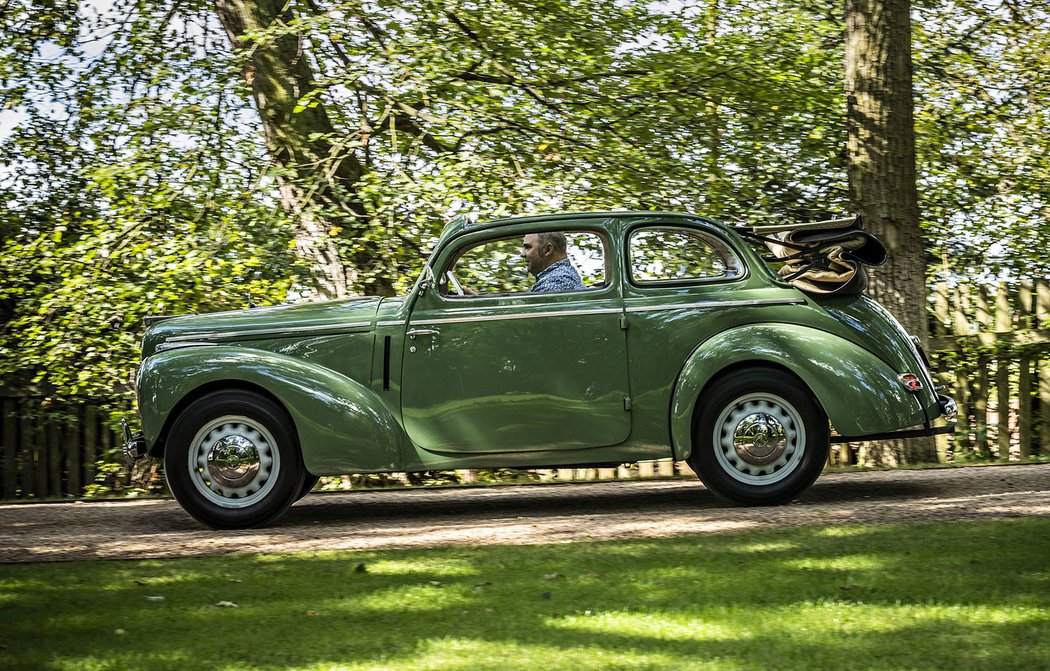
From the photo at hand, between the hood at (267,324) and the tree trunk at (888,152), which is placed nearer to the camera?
the hood at (267,324)

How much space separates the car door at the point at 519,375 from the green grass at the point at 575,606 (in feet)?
4.13

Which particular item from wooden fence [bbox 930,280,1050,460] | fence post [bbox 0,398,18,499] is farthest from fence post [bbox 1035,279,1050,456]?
fence post [bbox 0,398,18,499]

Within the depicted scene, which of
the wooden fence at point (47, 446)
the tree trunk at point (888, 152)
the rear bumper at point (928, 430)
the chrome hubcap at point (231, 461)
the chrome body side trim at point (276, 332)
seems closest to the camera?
the rear bumper at point (928, 430)

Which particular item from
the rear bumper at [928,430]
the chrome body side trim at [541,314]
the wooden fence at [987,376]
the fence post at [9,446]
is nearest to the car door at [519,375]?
the chrome body side trim at [541,314]

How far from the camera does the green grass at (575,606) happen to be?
12.3ft

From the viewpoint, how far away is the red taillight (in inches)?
269

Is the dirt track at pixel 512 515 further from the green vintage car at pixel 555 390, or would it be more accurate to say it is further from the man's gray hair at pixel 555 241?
the man's gray hair at pixel 555 241

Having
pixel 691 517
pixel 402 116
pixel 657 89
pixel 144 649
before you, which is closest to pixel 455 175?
pixel 402 116

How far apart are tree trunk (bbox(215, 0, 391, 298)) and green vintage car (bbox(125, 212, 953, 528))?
154 inches

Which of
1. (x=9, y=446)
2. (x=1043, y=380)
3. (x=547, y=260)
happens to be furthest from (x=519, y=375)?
(x=9, y=446)

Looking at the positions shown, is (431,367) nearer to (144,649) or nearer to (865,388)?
(865,388)

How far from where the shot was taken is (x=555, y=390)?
688 cm

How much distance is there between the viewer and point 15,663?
3.87 m

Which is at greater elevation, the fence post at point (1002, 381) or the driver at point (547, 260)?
the driver at point (547, 260)
